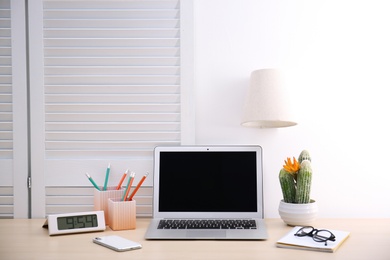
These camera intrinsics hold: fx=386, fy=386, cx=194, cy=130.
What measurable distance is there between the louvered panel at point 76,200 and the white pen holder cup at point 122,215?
6.4 inches

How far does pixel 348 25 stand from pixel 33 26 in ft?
3.89

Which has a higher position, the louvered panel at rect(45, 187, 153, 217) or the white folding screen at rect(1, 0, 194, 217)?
the white folding screen at rect(1, 0, 194, 217)

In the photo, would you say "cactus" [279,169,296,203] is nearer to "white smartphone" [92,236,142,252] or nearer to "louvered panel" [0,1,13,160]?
"white smartphone" [92,236,142,252]

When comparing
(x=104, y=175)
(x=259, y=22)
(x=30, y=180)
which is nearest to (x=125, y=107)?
(x=104, y=175)

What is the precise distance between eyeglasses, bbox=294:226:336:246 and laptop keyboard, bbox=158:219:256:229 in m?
0.15

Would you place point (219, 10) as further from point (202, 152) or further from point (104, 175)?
point (104, 175)

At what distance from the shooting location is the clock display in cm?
121

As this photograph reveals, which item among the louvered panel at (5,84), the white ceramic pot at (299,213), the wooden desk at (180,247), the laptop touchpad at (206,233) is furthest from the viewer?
the louvered panel at (5,84)

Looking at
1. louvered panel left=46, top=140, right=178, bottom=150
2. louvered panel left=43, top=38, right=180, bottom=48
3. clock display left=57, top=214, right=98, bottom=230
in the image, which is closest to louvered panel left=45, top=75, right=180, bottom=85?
louvered panel left=43, top=38, right=180, bottom=48

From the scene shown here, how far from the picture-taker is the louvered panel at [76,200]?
1453 mm

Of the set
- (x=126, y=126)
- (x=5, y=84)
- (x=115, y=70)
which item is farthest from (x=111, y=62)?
(x=5, y=84)

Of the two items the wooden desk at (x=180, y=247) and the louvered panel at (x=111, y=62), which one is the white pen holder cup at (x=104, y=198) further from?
the louvered panel at (x=111, y=62)

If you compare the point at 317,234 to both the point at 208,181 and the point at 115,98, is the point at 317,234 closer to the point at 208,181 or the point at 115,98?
the point at 208,181

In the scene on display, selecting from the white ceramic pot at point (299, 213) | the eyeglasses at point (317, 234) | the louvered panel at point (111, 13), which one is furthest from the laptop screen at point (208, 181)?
the louvered panel at point (111, 13)
